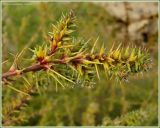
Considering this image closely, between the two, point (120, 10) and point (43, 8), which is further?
point (120, 10)

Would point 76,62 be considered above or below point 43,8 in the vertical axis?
below

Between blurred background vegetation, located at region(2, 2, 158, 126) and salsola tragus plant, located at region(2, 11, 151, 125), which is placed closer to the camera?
salsola tragus plant, located at region(2, 11, 151, 125)

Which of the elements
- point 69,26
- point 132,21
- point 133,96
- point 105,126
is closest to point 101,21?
point 132,21

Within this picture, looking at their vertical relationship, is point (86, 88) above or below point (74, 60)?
below

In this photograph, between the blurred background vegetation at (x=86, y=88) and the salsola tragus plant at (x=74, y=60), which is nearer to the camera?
the salsola tragus plant at (x=74, y=60)

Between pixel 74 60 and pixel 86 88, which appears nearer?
pixel 74 60

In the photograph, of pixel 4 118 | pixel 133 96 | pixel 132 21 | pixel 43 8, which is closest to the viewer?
pixel 4 118

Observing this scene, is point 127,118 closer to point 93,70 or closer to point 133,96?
point 93,70

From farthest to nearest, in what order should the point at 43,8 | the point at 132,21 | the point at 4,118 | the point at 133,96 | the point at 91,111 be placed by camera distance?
1. the point at 132,21
2. the point at 133,96
3. the point at 43,8
4. the point at 91,111
5. the point at 4,118
